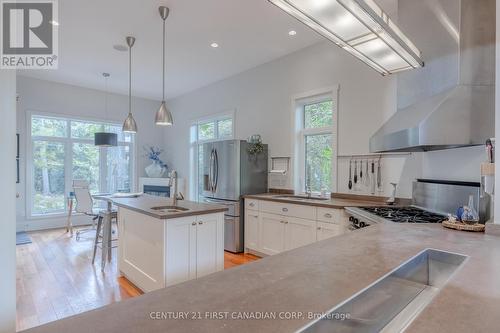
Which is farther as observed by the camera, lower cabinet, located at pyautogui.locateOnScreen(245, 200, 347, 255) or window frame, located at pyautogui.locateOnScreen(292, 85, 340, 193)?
window frame, located at pyautogui.locateOnScreen(292, 85, 340, 193)

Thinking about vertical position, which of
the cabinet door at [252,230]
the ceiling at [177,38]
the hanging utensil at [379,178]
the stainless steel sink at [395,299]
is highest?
the ceiling at [177,38]

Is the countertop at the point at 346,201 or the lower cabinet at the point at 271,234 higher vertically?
the countertop at the point at 346,201

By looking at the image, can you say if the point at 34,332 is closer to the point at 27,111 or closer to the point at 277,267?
the point at 277,267

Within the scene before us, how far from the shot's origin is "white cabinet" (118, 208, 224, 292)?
2.45 meters

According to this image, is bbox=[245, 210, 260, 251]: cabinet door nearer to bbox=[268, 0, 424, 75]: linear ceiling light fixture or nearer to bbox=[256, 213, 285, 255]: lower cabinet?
bbox=[256, 213, 285, 255]: lower cabinet

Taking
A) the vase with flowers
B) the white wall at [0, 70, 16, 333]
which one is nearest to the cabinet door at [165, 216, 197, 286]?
the white wall at [0, 70, 16, 333]

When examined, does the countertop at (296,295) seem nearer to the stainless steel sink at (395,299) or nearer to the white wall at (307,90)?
the stainless steel sink at (395,299)

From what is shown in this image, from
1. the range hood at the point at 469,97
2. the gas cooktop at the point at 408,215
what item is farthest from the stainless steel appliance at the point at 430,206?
the range hood at the point at 469,97

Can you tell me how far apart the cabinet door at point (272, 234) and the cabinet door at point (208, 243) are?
3.62 feet

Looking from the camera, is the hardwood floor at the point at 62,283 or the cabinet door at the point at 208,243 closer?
the hardwood floor at the point at 62,283

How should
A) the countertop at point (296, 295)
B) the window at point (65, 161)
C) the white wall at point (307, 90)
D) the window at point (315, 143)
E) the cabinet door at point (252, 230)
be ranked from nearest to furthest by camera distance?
the countertop at point (296, 295) → the white wall at point (307, 90) → the window at point (315, 143) → the cabinet door at point (252, 230) → the window at point (65, 161)

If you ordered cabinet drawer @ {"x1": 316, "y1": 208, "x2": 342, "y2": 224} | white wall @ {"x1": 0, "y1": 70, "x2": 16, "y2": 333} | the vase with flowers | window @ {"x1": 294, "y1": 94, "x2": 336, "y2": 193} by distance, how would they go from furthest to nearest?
the vase with flowers, window @ {"x1": 294, "y1": 94, "x2": 336, "y2": 193}, cabinet drawer @ {"x1": 316, "y1": 208, "x2": 342, "y2": 224}, white wall @ {"x1": 0, "y1": 70, "x2": 16, "y2": 333}

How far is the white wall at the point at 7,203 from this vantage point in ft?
4.85

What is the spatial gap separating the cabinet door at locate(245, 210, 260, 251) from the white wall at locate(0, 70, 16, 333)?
2.88 m
